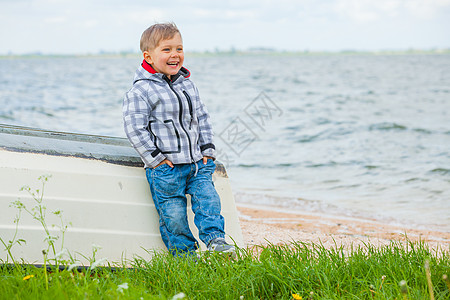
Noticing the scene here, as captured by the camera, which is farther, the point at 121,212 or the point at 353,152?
the point at 353,152

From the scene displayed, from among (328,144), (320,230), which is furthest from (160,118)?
(328,144)

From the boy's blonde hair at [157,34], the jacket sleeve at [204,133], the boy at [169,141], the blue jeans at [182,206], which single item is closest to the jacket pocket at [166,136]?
the boy at [169,141]

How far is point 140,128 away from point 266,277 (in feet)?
3.64

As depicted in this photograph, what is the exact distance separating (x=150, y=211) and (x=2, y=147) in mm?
931

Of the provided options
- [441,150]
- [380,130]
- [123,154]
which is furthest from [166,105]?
[380,130]

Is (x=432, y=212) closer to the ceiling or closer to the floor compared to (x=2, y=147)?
closer to the floor

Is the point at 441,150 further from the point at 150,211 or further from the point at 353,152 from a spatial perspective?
the point at 150,211

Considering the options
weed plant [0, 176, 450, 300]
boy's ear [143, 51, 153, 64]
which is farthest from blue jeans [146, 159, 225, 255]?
boy's ear [143, 51, 153, 64]

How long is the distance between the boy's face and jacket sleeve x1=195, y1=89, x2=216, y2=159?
0.84 ft

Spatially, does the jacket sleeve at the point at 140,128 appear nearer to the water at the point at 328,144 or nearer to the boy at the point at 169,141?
the boy at the point at 169,141

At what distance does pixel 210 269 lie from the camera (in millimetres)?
2639

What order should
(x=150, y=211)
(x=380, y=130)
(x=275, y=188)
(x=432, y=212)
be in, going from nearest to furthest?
1. (x=150, y=211)
2. (x=432, y=212)
3. (x=275, y=188)
4. (x=380, y=130)

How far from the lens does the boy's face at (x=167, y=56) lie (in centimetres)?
299

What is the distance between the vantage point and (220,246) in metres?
2.85
